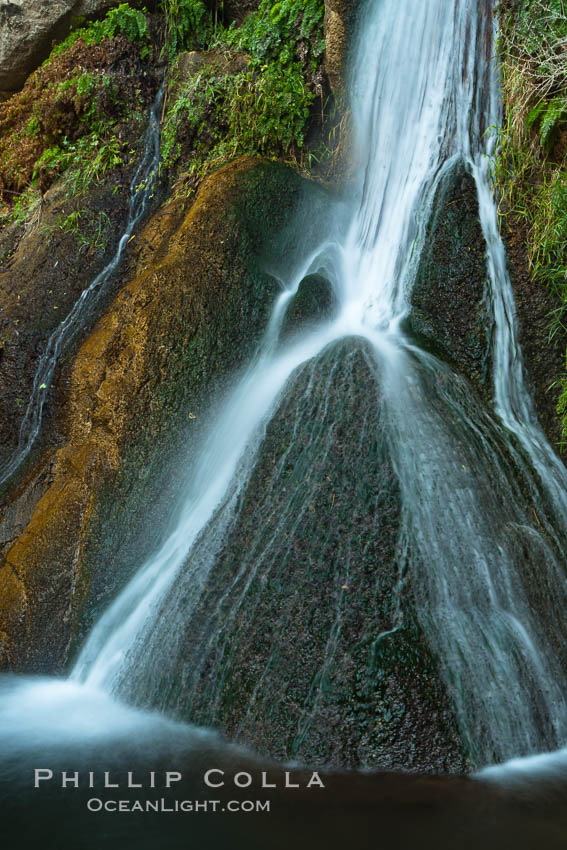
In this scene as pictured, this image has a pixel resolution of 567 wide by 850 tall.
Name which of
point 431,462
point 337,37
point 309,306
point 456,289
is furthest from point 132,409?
point 337,37

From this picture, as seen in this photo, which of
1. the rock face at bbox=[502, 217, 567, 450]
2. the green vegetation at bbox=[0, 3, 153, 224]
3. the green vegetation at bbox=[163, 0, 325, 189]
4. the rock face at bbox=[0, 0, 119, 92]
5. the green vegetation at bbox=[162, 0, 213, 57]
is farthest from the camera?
the rock face at bbox=[0, 0, 119, 92]

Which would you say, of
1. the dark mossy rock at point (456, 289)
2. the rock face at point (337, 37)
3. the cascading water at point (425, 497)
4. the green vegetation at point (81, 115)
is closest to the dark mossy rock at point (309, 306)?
the cascading water at point (425, 497)

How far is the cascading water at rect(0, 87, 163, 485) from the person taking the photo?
5.16 meters

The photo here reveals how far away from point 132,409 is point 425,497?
2036mm

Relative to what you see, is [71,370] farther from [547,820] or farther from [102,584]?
[547,820]

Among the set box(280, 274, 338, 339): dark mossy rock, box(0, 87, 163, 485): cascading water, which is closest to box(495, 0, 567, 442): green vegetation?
box(280, 274, 338, 339): dark mossy rock

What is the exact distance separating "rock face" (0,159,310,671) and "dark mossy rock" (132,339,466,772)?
75 centimetres

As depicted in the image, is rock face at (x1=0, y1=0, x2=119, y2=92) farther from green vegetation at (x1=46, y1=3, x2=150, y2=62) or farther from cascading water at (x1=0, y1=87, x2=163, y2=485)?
cascading water at (x1=0, y1=87, x2=163, y2=485)

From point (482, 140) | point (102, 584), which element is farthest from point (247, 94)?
point (102, 584)

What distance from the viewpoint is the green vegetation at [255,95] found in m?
6.13

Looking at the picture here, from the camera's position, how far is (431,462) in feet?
12.1

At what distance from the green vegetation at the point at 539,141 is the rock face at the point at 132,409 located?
169 centimetres

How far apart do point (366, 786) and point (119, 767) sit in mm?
1034

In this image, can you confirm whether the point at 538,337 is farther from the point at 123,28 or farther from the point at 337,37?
the point at 123,28
